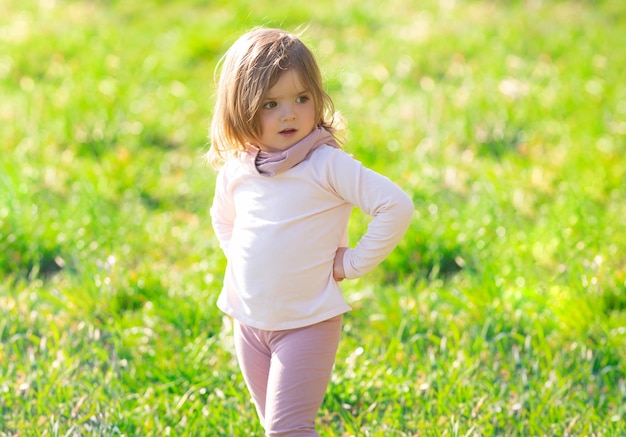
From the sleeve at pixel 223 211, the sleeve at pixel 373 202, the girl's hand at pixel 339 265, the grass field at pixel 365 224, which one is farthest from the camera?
the grass field at pixel 365 224

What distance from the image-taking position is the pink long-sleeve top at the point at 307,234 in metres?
2.51

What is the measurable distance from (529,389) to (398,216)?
1.09 meters

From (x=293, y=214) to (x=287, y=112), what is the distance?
0.96ft

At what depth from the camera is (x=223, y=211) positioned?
9.40 ft

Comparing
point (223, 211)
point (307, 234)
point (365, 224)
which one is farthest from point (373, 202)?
point (365, 224)

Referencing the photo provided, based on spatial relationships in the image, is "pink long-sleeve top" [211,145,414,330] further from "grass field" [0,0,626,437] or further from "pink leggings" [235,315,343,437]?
"grass field" [0,0,626,437]

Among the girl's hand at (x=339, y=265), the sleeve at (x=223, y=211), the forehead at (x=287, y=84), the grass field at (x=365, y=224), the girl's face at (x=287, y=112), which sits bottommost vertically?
the grass field at (x=365, y=224)

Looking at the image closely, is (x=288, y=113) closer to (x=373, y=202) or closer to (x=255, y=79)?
(x=255, y=79)

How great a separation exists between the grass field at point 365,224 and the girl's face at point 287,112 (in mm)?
777

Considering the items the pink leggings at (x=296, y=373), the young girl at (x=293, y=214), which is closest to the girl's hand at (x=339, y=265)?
the young girl at (x=293, y=214)

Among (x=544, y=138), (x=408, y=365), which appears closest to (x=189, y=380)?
(x=408, y=365)

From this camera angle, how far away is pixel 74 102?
5629 millimetres

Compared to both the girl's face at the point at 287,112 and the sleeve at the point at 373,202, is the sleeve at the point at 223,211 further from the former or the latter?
the sleeve at the point at 373,202

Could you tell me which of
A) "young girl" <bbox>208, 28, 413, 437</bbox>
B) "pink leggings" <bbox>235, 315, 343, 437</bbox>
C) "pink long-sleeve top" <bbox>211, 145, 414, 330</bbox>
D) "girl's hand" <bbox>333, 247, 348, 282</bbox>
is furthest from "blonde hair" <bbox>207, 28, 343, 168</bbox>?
"pink leggings" <bbox>235, 315, 343, 437</bbox>
